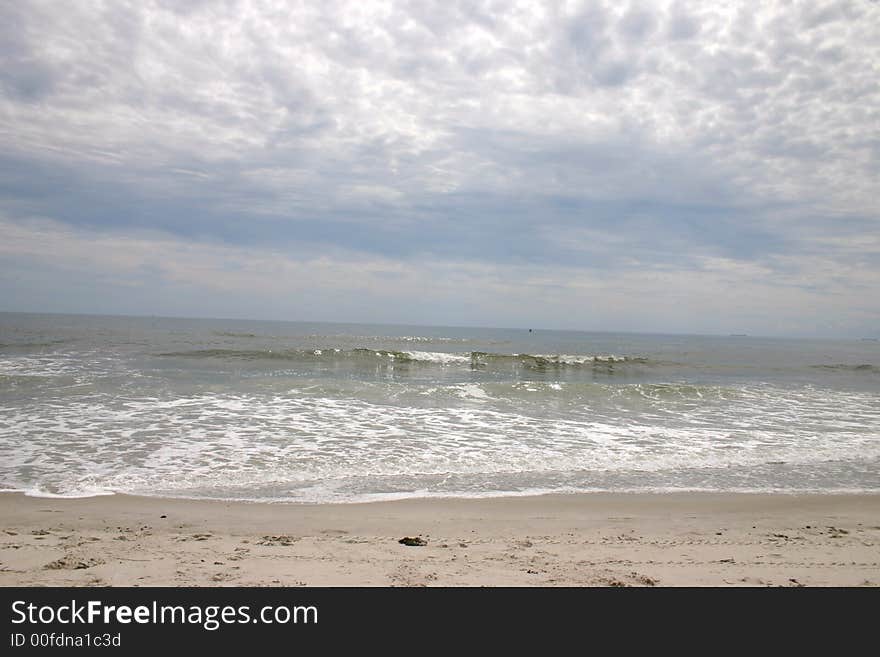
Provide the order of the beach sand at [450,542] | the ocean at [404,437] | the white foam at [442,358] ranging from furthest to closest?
1. the white foam at [442,358]
2. the ocean at [404,437]
3. the beach sand at [450,542]

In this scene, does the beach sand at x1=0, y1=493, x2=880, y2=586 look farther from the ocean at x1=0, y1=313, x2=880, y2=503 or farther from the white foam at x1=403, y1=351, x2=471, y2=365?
the white foam at x1=403, y1=351, x2=471, y2=365

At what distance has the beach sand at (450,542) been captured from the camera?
13.5ft

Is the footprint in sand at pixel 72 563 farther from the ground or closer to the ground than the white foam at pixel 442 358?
closer to the ground

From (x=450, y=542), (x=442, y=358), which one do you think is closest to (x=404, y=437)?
(x=450, y=542)

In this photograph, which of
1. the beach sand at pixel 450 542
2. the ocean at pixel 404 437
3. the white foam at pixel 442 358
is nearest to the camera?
the beach sand at pixel 450 542

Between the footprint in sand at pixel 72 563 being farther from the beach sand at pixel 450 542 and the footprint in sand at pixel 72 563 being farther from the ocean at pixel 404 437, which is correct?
the ocean at pixel 404 437

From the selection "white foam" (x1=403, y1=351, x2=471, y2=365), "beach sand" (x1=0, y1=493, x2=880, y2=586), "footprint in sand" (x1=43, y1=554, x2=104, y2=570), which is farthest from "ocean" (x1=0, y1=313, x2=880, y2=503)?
"white foam" (x1=403, y1=351, x2=471, y2=365)

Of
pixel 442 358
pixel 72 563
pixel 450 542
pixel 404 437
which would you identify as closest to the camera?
pixel 72 563

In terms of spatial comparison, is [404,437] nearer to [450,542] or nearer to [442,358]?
[450,542]

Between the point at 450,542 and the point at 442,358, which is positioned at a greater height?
the point at 442,358

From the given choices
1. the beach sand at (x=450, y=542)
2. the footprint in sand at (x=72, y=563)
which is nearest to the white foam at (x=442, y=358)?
the beach sand at (x=450, y=542)

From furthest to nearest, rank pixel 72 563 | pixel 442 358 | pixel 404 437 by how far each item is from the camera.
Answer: pixel 442 358
pixel 404 437
pixel 72 563

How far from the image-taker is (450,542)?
501 cm
